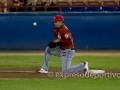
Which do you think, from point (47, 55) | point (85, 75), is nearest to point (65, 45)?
point (47, 55)

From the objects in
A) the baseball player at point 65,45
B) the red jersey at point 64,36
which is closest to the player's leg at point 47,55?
the baseball player at point 65,45

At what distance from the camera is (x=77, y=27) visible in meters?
19.9

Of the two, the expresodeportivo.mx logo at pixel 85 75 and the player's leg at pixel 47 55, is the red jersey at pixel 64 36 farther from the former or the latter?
the expresodeportivo.mx logo at pixel 85 75

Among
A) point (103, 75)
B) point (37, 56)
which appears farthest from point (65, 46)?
point (37, 56)

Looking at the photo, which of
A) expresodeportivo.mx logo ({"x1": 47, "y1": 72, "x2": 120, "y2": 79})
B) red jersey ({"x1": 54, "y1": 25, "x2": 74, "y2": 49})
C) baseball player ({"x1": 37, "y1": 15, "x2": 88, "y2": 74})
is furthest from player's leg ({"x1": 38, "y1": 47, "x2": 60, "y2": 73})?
red jersey ({"x1": 54, "y1": 25, "x2": 74, "y2": 49})

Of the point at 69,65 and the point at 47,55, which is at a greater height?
the point at 47,55

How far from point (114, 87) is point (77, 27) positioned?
941 cm

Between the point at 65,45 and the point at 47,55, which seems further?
the point at 47,55

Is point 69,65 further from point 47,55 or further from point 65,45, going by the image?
point 47,55

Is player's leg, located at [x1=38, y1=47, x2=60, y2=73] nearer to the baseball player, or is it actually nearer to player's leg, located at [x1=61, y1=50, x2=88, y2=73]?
the baseball player

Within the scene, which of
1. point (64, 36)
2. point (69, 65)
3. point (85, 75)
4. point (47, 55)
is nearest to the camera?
point (64, 36)

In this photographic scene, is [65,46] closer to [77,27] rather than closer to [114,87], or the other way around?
[114,87]

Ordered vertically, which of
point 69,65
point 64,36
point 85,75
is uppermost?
point 64,36

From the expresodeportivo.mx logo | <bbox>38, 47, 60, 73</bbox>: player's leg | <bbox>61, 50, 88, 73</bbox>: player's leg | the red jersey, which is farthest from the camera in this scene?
<bbox>38, 47, 60, 73</bbox>: player's leg
